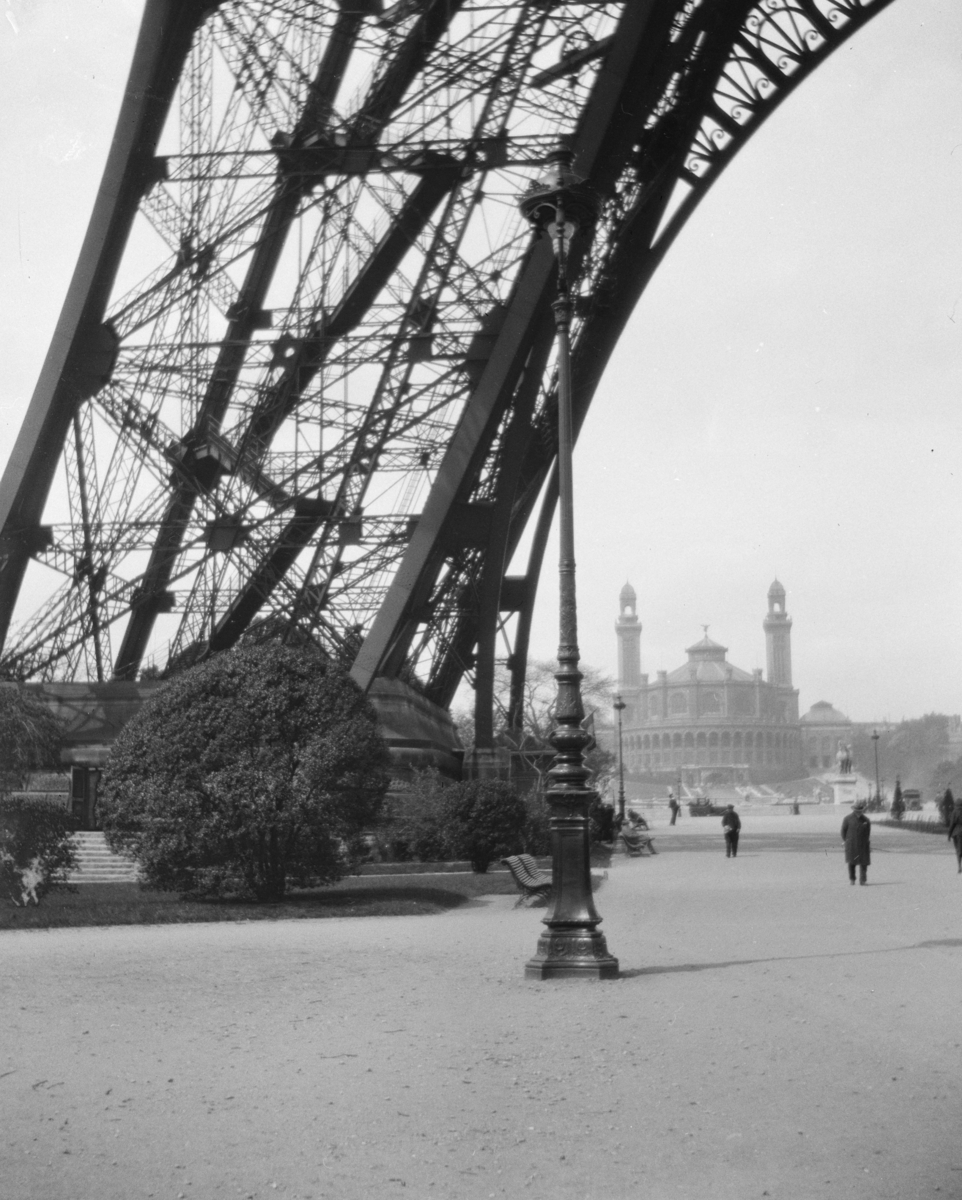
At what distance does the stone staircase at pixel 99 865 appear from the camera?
2483 cm

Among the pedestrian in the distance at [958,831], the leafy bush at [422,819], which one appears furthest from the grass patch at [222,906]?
the pedestrian in the distance at [958,831]

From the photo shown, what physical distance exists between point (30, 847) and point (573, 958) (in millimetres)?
9019

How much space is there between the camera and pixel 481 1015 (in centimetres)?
952

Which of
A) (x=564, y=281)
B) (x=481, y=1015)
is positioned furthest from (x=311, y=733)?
(x=481, y=1015)

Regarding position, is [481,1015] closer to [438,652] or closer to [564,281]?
[564,281]

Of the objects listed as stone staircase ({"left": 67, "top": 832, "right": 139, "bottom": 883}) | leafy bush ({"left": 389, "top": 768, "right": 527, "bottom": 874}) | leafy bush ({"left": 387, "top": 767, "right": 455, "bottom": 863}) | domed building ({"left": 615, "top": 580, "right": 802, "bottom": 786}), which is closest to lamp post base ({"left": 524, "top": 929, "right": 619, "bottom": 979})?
stone staircase ({"left": 67, "top": 832, "right": 139, "bottom": 883})

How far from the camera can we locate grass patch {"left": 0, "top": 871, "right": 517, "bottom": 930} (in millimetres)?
17062

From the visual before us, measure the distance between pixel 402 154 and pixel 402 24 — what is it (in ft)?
7.18

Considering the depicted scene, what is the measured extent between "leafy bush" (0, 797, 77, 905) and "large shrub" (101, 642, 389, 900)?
0.97 metres

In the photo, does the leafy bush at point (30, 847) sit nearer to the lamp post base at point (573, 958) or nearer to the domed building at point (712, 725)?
the lamp post base at point (573, 958)

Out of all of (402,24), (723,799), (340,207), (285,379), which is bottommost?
(723,799)

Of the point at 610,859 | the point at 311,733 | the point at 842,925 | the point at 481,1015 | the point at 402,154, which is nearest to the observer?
the point at 481,1015

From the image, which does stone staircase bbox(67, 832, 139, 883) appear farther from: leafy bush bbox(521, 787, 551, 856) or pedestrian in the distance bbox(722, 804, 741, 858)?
pedestrian in the distance bbox(722, 804, 741, 858)

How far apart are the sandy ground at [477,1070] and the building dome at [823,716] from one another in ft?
590
